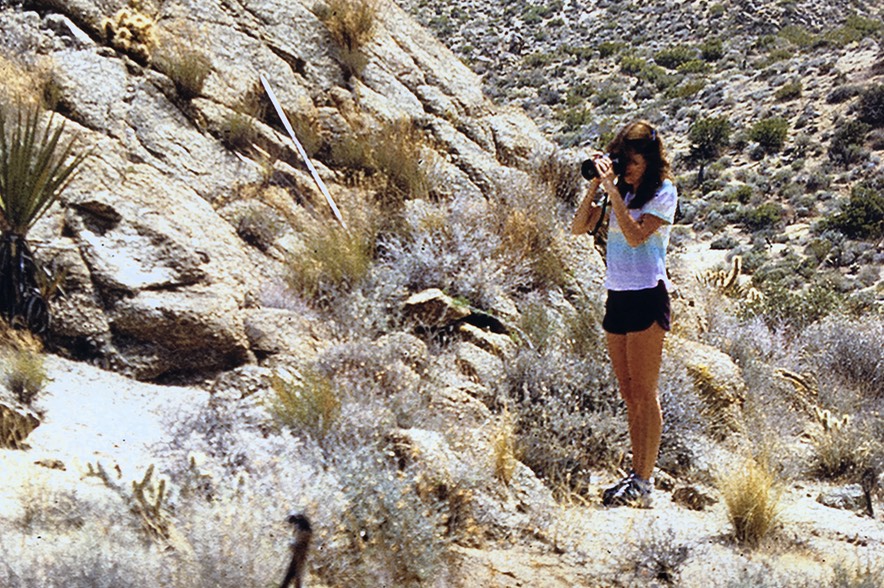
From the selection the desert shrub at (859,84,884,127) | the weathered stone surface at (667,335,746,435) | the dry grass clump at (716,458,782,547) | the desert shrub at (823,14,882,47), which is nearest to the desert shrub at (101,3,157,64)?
the weathered stone surface at (667,335,746,435)

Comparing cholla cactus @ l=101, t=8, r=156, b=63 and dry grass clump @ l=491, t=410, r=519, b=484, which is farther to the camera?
cholla cactus @ l=101, t=8, r=156, b=63

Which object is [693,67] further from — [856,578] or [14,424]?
[14,424]

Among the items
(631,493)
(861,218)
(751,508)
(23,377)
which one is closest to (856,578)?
(751,508)

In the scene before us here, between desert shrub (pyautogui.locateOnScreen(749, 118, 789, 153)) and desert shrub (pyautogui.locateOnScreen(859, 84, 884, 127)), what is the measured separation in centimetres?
234

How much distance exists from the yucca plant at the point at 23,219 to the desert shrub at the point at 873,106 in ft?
89.1

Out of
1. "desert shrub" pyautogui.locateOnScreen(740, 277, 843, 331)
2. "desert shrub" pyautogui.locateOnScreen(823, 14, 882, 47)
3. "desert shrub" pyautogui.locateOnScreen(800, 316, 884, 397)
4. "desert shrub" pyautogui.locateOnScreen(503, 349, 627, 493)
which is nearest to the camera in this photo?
"desert shrub" pyautogui.locateOnScreen(503, 349, 627, 493)

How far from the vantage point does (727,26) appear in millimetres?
37531

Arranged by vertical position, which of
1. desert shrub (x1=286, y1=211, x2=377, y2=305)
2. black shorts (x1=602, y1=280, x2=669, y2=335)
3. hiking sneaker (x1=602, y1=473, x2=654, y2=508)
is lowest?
hiking sneaker (x1=602, y1=473, x2=654, y2=508)

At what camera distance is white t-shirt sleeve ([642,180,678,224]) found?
4156mm

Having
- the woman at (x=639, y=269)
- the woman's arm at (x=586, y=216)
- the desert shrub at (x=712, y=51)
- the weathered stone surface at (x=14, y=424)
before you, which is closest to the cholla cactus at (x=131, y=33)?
the weathered stone surface at (x=14, y=424)

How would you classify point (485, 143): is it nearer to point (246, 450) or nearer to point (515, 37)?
point (246, 450)

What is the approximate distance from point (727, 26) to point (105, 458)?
128 feet

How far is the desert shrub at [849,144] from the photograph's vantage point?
83.5 feet

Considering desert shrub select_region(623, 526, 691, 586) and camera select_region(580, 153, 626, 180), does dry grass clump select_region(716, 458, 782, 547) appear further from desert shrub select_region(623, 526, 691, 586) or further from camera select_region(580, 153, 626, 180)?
camera select_region(580, 153, 626, 180)
